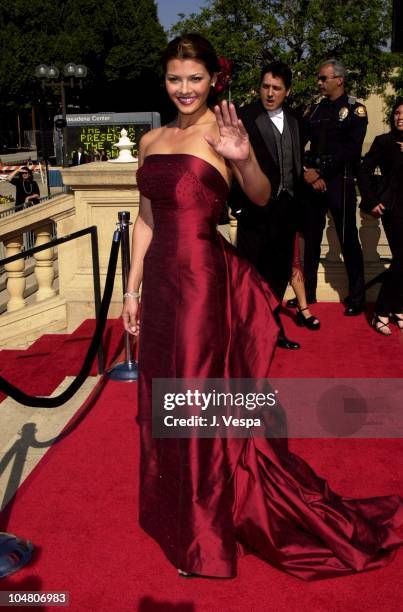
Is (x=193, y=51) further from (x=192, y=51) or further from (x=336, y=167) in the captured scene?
(x=336, y=167)

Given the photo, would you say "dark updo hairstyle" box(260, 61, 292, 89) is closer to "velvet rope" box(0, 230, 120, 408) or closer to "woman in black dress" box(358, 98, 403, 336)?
"woman in black dress" box(358, 98, 403, 336)

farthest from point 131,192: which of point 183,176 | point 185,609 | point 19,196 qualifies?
point 19,196

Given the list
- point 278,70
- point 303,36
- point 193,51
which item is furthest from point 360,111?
point 303,36

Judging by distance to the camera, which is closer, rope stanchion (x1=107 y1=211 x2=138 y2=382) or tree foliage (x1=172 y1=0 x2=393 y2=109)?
rope stanchion (x1=107 y1=211 x2=138 y2=382)

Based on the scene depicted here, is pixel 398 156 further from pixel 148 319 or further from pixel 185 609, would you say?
pixel 185 609

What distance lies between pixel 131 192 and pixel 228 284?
350 cm

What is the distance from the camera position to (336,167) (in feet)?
19.5

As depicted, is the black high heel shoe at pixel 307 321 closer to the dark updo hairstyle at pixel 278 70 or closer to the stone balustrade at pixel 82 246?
the stone balustrade at pixel 82 246

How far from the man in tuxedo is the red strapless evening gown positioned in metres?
2.14

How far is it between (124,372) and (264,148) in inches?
77.0

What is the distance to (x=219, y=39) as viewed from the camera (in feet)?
107

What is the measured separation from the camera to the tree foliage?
103 ft

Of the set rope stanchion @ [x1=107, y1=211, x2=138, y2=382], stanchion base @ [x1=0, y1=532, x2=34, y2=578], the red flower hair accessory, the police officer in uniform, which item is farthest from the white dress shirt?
stanchion base @ [x1=0, y1=532, x2=34, y2=578]

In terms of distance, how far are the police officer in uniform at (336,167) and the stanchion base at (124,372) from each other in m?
2.16
